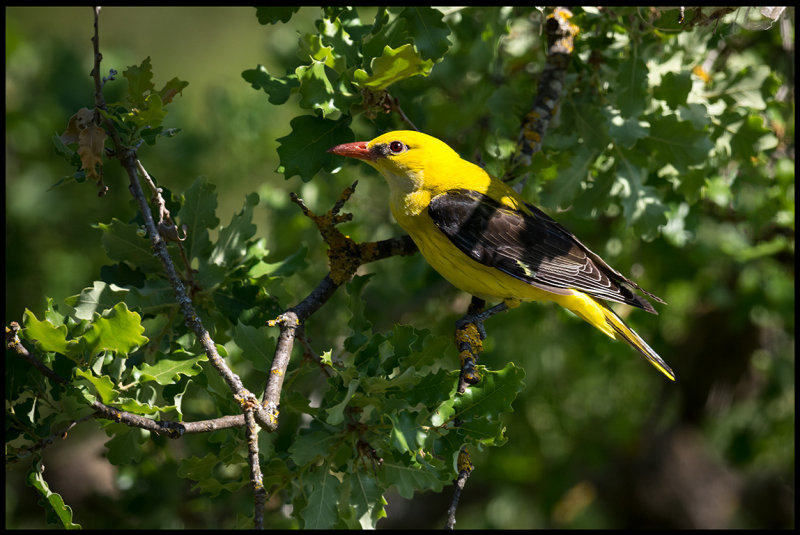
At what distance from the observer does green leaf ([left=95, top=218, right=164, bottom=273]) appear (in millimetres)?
2699

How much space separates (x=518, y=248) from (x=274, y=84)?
4.04 feet

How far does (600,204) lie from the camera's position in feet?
11.1

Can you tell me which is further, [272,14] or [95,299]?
[272,14]

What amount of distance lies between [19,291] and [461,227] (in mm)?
3484

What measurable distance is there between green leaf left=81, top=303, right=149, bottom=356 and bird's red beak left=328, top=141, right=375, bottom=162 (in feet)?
3.47

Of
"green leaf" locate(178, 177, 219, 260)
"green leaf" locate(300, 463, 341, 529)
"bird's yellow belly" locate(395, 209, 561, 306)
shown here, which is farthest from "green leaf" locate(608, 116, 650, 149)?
"green leaf" locate(300, 463, 341, 529)

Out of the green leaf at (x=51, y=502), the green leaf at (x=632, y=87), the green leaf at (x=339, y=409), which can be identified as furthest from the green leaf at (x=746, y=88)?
the green leaf at (x=51, y=502)

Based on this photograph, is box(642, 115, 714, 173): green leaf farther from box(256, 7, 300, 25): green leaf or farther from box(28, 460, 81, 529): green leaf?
box(28, 460, 81, 529): green leaf

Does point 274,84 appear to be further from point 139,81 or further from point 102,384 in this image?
point 102,384

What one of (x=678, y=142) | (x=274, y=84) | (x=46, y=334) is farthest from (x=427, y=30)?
(x=46, y=334)

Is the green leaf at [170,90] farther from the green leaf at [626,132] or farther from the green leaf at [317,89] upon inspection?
the green leaf at [626,132]

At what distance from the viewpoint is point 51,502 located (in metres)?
2.22

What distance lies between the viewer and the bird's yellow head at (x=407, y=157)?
3287mm

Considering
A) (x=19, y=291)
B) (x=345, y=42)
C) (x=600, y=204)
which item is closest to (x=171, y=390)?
(x=345, y=42)
